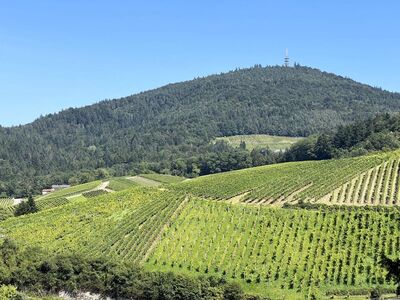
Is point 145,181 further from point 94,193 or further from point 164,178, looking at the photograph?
point 94,193

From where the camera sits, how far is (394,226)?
62.1 metres

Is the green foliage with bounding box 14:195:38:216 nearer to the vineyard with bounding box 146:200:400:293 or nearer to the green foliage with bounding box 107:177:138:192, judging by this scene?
the green foliage with bounding box 107:177:138:192

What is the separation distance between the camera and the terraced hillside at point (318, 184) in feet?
266

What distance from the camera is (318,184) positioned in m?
87.8

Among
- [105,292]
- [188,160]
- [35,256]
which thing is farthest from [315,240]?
[188,160]

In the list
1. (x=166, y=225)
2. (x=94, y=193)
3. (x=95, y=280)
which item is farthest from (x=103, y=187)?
(x=95, y=280)

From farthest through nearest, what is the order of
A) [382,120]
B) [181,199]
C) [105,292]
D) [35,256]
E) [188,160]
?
1. [188,160]
2. [382,120]
3. [181,199]
4. [35,256]
5. [105,292]

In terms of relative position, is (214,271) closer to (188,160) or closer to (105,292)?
(105,292)

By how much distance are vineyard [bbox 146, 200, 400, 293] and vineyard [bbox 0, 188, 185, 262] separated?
3.51m

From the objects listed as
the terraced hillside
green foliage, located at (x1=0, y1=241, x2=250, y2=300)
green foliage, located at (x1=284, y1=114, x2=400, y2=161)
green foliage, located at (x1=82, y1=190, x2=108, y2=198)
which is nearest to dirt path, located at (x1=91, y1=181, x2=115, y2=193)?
green foliage, located at (x1=82, y1=190, x2=108, y2=198)

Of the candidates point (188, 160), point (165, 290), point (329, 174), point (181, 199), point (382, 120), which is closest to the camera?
point (165, 290)

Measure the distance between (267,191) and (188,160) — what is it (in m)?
79.0

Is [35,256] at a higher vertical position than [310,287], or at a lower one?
higher

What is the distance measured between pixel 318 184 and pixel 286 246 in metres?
28.8
